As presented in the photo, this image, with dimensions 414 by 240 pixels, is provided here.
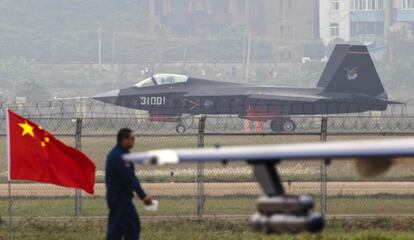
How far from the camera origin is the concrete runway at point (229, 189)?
2747 cm

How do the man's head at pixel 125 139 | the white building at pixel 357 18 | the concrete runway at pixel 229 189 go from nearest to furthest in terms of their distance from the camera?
1. the man's head at pixel 125 139
2. the concrete runway at pixel 229 189
3. the white building at pixel 357 18

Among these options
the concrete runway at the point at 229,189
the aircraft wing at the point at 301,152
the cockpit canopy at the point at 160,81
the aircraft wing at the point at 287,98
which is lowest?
the aircraft wing at the point at 287,98

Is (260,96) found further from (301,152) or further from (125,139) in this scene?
(301,152)

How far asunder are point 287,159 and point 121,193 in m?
8.45

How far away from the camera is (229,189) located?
1105 inches

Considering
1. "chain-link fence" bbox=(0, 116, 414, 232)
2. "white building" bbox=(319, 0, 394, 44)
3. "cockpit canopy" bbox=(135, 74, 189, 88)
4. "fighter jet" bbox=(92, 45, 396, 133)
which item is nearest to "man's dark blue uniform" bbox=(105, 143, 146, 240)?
"chain-link fence" bbox=(0, 116, 414, 232)

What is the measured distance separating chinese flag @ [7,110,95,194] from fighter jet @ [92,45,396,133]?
41603 millimetres

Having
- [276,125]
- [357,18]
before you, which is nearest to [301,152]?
[276,125]

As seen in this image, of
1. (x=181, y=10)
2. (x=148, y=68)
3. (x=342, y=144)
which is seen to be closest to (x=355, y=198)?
(x=342, y=144)

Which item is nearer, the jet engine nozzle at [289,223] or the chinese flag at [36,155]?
the jet engine nozzle at [289,223]

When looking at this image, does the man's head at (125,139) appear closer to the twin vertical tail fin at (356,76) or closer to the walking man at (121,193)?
the walking man at (121,193)

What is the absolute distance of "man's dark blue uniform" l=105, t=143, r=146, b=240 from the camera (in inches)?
621

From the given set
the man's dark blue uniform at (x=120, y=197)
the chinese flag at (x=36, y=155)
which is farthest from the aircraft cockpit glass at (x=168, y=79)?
the man's dark blue uniform at (x=120, y=197)

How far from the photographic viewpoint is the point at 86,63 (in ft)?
417
